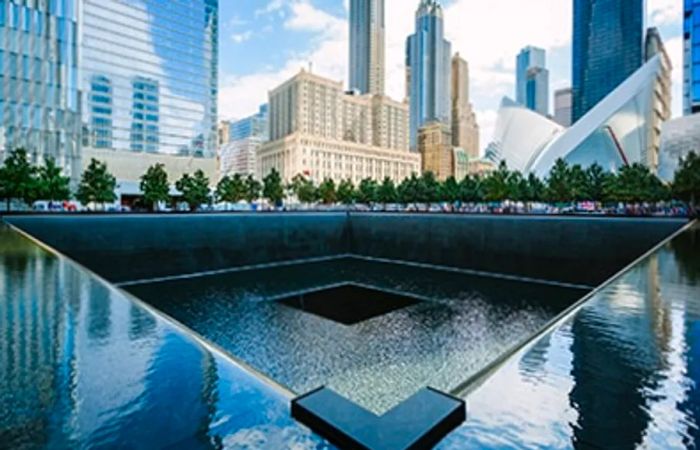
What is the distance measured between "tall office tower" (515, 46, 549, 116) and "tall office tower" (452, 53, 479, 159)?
816 inches

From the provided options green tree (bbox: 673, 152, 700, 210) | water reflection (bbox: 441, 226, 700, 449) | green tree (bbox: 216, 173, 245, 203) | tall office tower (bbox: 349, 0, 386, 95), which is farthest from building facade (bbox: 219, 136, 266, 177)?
water reflection (bbox: 441, 226, 700, 449)

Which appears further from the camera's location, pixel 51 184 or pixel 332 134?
pixel 332 134

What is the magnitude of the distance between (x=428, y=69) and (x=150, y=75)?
387ft

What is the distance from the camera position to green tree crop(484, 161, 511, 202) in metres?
33.1

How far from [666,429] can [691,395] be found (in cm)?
46

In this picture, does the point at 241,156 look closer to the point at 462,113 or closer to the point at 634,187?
the point at 462,113

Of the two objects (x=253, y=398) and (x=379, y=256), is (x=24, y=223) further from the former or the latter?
(x=253, y=398)

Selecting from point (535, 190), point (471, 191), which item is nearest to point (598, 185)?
point (535, 190)

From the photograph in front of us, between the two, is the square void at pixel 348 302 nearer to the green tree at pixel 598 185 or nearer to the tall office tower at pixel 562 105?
the green tree at pixel 598 185

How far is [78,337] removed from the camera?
319 centimetres

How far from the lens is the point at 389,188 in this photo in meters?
42.2

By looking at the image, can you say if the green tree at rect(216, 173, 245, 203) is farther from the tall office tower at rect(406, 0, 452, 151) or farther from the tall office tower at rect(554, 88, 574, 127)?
the tall office tower at rect(554, 88, 574, 127)

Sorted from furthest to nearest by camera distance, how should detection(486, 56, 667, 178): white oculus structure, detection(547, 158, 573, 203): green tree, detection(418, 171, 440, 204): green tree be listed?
1. detection(486, 56, 667, 178): white oculus structure
2. detection(418, 171, 440, 204): green tree
3. detection(547, 158, 573, 203): green tree

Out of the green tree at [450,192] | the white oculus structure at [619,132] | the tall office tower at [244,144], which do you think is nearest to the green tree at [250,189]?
the green tree at [450,192]
